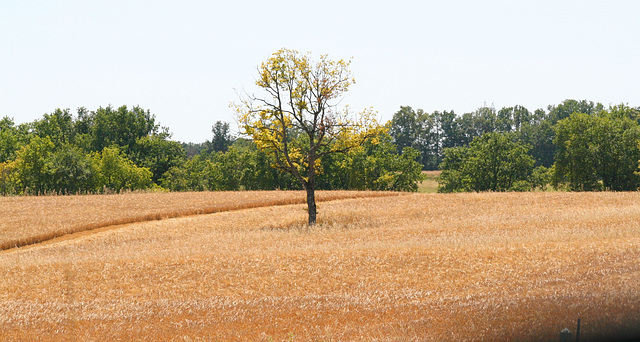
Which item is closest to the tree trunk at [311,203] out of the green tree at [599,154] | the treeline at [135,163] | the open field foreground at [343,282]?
the open field foreground at [343,282]

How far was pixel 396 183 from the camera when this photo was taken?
7981cm

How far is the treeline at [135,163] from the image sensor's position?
250ft

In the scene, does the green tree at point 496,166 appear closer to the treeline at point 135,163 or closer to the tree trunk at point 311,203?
the treeline at point 135,163

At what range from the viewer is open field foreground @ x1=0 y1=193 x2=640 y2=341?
12867mm

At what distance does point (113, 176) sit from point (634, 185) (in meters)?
72.6

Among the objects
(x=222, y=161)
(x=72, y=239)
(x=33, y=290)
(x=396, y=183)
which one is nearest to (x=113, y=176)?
(x=222, y=161)

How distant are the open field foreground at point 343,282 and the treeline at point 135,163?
39.4 m

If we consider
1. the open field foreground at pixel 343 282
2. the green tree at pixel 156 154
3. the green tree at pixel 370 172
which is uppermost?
the green tree at pixel 156 154

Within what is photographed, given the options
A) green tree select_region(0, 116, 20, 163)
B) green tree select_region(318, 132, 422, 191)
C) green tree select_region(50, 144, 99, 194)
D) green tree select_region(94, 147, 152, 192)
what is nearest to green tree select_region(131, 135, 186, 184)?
green tree select_region(94, 147, 152, 192)

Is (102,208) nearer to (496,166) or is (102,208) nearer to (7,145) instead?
(496,166)

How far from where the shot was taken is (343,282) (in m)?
18.2

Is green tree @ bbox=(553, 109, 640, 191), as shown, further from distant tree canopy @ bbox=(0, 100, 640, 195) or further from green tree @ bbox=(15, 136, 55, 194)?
green tree @ bbox=(15, 136, 55, 194)

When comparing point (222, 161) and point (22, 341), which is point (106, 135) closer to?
point (222, 161)

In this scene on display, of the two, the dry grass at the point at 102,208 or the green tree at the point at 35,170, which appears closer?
the dry grass at the point at 102,208
